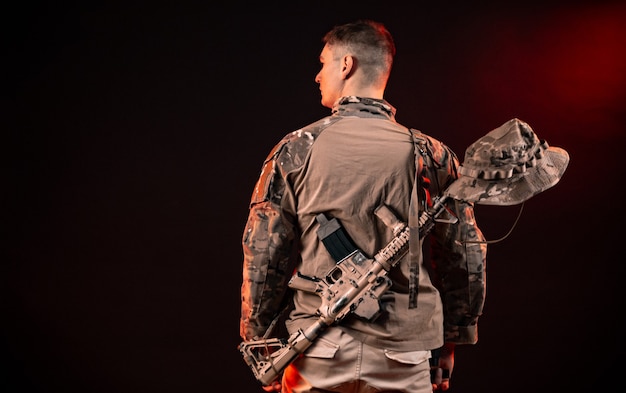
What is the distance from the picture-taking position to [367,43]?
1764 mm

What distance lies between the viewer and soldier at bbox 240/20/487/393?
1.63 m

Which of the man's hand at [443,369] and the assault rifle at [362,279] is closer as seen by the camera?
the assault rifle at [362,279]

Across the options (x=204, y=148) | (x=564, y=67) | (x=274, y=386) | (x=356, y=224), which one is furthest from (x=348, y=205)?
(x=564, y=67)

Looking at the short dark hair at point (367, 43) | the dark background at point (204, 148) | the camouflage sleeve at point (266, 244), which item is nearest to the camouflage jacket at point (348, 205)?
the camouflage sleeve at point (266, 244)

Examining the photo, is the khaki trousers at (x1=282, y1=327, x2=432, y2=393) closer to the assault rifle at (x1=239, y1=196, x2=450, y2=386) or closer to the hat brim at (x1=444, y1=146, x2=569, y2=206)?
the assault rifle at (x1=239, y1=196, x2=450, y2=386)

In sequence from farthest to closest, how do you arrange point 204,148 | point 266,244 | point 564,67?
point 564,67 → point 204,148 → point 266,244

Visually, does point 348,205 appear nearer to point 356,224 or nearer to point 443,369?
point 356,224

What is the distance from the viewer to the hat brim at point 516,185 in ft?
5.11

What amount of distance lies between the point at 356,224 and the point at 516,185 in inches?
13.7

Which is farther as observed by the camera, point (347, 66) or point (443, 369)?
point (443, 369)

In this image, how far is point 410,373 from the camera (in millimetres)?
1646

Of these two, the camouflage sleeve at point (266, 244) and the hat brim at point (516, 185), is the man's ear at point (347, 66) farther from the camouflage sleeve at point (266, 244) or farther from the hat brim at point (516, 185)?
the hat brim at point (516, 185)

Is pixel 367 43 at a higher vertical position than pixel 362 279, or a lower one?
higher

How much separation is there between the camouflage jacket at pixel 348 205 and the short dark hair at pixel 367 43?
4.0 inches
